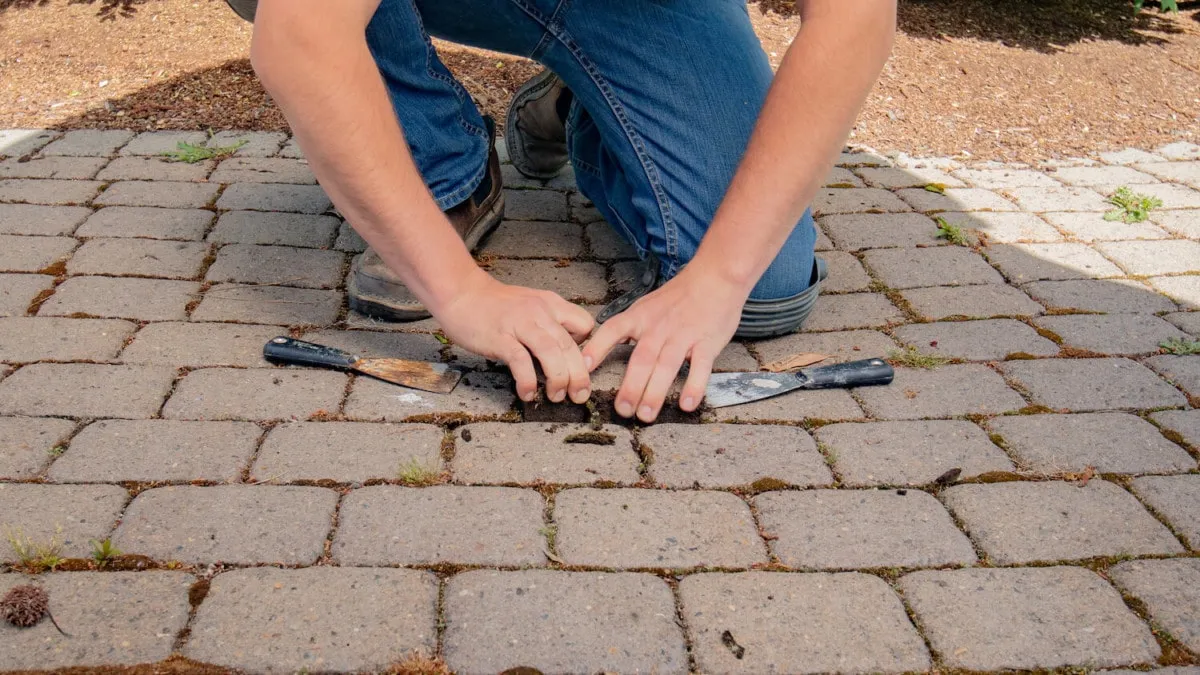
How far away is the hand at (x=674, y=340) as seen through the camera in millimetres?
2309

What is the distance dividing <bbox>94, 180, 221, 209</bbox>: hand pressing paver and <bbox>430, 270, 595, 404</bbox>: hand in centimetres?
165

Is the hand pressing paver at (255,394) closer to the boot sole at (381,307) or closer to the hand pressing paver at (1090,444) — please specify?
the boot sole at (381,307)

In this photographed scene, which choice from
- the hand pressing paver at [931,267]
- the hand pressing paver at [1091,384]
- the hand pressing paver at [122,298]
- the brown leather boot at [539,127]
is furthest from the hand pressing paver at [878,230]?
the hand pressing paver at [122,298]

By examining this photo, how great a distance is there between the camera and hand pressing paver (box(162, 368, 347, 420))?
234cm

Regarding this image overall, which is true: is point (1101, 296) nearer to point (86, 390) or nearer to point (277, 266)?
point (277, 266)

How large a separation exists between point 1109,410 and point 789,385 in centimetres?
75

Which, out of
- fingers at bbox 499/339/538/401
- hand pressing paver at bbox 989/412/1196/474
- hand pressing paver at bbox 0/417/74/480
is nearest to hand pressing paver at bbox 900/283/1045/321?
hand pressing paver at bbox 989/412/1196/474

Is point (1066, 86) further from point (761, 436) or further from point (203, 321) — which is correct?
point (203, 321)

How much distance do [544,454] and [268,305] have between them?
109 centimetres

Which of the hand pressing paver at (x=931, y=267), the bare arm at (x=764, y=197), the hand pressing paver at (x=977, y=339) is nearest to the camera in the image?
the bare arm at (x=764, y=197)

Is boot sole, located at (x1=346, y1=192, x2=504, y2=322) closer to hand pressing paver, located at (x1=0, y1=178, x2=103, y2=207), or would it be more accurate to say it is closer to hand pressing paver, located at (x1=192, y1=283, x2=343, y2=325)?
hand pressing paver, located at (x1=192, y1=283, x2=343, y2=325)

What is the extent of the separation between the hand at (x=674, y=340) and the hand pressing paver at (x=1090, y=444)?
2.23 ft

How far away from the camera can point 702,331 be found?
2.33 meters

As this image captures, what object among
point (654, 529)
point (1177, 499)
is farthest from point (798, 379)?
point (1177, 499)
